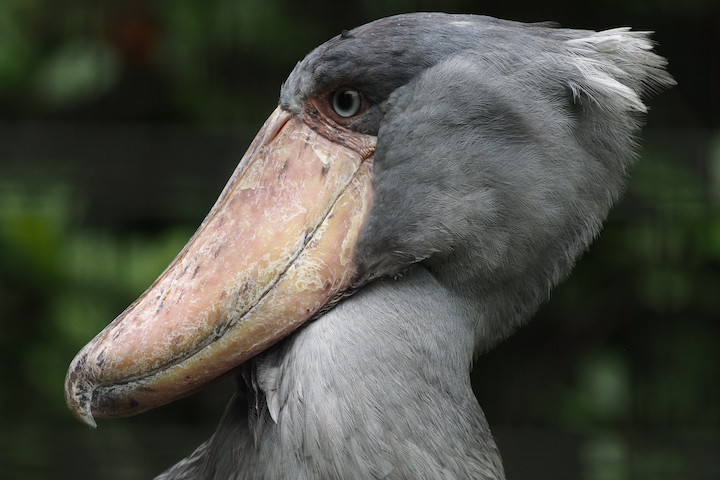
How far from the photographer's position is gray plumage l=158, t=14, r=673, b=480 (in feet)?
3.81

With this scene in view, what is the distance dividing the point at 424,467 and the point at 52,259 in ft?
5.42

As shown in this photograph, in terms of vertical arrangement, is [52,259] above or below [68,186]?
below

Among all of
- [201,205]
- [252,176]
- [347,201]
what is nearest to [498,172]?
[347,201]

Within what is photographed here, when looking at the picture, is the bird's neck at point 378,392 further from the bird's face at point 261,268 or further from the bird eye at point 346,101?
the bird eye at point 346,101

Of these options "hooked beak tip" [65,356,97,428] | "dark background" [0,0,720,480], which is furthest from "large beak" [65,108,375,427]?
"dark background" [0,0,720,480]

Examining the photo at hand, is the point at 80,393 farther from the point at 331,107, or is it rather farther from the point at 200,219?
the point at 200,219

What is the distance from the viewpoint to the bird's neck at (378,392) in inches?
43.6

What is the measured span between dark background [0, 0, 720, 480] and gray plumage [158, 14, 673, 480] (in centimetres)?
128

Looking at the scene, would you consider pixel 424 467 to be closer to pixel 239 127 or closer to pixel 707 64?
pixel 239 127

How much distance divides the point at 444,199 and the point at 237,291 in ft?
1.02

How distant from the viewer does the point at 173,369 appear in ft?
3.84

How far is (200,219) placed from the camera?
8.77 ft

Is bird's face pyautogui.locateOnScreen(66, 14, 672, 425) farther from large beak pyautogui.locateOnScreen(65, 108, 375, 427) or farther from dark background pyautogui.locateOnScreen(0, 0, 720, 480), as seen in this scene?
dark background pyautogui.locateOnScreen(0, 0, 720, 480)

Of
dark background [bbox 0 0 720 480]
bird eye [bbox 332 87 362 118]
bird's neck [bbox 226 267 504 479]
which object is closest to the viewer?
bird's neck [bbox 226 267 504 479]
